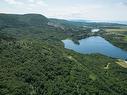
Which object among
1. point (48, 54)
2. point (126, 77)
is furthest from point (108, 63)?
point (48, 54)

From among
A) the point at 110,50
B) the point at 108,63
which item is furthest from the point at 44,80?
the point at 110,50

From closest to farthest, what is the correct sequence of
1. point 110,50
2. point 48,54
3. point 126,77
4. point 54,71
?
point 54,71
point 48,54
point 126,77
point 110,50

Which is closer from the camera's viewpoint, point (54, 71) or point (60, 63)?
point (54, 71)

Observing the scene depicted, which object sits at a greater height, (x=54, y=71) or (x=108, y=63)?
(x=54, y=71)

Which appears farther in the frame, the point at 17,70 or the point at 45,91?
the point at 17,70

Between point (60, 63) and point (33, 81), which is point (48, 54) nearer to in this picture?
point (60, 63)

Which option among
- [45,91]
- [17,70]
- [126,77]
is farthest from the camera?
[126,77]

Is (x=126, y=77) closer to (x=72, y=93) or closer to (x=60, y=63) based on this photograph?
(x=60, y=63)

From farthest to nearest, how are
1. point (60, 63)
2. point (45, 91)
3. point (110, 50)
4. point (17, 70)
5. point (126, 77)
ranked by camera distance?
point (110, 50) < point (126, 77) < point (60, 63) < point (17, 70) < point (45, 91)

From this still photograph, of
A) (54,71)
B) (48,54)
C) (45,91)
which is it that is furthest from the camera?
(48,54)
